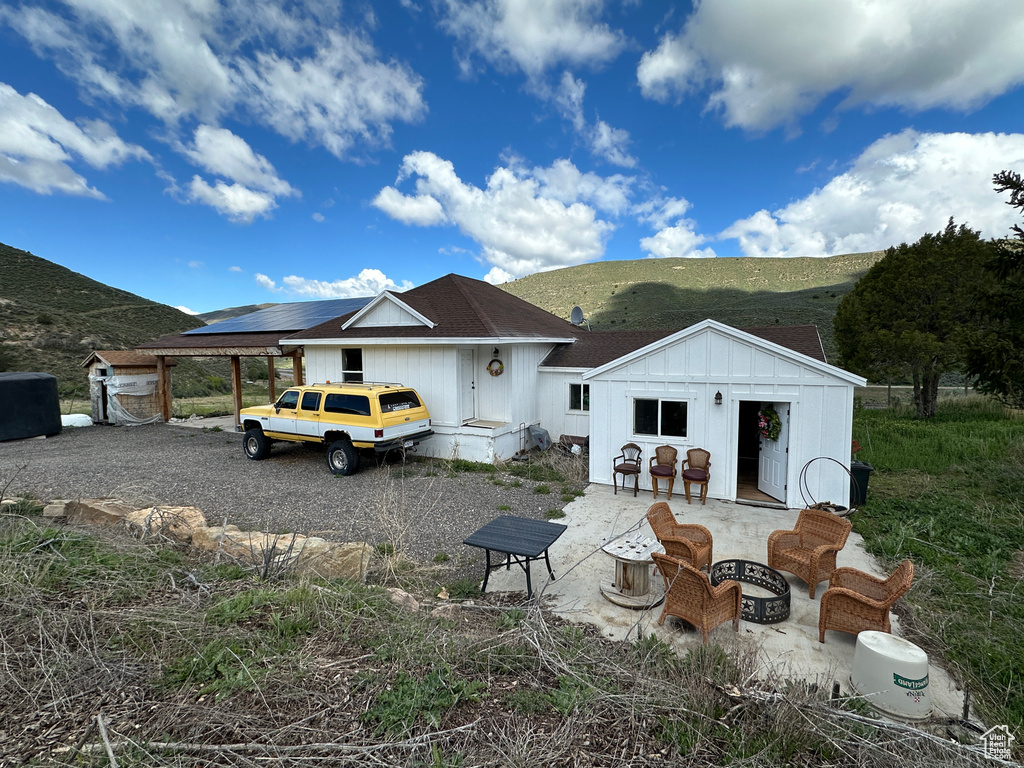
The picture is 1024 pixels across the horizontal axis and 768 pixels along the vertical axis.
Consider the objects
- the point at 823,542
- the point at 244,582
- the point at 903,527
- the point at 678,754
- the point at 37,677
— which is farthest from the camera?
the point at 903,527

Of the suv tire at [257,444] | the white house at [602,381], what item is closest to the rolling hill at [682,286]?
the white house at [602,381]

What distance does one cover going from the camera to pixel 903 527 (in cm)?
666

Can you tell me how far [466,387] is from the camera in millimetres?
12312

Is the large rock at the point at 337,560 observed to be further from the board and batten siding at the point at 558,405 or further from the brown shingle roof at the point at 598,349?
the brown shingle roof at the point at 598,349

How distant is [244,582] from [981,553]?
29.6 ft

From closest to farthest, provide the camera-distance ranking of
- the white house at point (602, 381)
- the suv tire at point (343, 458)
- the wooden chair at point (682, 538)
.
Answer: the wooden chair at point (682, 538)
the white house at point (602, 381)
the suv tire at point (343, 458)

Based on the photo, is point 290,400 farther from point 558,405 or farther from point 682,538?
point 682,538

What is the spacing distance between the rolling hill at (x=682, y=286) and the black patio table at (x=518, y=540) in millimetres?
38967

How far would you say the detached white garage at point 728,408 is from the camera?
768 cm

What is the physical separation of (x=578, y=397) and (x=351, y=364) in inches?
269

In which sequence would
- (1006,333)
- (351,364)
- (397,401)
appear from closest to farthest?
(1006,333), (397,401), (351,364)

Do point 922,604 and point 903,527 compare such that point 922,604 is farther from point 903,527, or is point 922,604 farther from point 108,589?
point 108,589

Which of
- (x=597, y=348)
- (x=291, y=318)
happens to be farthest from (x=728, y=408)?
(x=291, y=318)

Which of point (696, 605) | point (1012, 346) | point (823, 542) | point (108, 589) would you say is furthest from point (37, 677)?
point (1012, 346)
